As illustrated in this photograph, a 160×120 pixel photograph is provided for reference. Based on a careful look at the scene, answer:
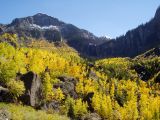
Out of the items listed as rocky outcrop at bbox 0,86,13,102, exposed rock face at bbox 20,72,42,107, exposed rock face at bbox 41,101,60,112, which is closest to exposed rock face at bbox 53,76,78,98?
exposed rock face at bbox 41,101,60,112

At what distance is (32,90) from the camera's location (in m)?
79.4

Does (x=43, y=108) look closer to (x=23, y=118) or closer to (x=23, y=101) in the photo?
(x=23, y=101)

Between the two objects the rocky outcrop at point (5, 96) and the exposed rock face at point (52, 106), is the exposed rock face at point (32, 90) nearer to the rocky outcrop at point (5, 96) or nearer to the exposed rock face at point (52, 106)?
the exposed rock face at point (52, 106)

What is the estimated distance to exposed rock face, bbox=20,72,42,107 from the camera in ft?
249

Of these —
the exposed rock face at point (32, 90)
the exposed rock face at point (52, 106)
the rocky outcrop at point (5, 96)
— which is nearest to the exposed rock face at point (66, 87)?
the exposed rock face at point (52, 106)

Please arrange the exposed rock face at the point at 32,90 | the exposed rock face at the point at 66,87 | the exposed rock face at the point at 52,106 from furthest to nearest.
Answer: the exposed rock face at the point at 66,87 → the exposed rock face at the point at 52,106 → the exposed rock face at the point at 32,90

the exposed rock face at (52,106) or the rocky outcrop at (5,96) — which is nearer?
the rocky outcrop at (5,96)

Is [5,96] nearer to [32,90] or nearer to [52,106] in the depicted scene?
[32,90]

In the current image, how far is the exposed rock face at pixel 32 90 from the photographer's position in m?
75.9

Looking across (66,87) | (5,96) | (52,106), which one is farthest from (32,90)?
(66,87)

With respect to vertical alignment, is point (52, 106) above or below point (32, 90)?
below

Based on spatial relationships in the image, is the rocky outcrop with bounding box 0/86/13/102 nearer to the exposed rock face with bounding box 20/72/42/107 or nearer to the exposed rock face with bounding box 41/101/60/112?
the exposed rock face with bounding box 20/72/42/107

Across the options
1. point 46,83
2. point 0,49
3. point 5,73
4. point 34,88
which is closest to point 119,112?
point 46,83

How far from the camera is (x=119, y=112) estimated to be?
379ft
